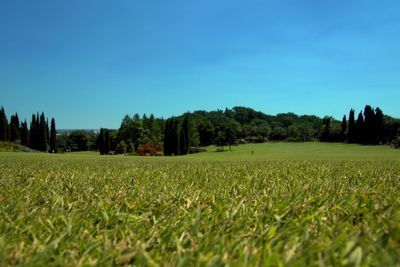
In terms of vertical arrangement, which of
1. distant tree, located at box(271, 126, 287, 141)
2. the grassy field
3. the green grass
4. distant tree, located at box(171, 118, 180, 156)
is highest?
distant tree, located at box(271, 126, 287, 141)

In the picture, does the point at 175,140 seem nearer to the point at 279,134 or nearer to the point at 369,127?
the point at 369,127

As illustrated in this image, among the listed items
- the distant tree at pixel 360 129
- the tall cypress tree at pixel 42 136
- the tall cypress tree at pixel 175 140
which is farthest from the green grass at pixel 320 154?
the tall cypress tree at pixel 42 136

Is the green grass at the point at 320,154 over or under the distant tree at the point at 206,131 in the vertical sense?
under

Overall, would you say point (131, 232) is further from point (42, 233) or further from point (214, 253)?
point (214, 253)

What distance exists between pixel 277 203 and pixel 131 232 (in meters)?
0.84

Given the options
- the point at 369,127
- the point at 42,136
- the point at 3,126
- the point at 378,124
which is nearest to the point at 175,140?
the point at 42,136

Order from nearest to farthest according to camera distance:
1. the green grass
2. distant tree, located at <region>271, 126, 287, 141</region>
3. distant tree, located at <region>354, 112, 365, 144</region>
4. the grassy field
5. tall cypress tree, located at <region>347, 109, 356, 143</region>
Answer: the grassy field, the green grass, distant tree, located at <region>354, 112, 365, 144</region>, tall cypress tree, located at <region>347, 109, 356, 143</region>, distant tree, located at <region>271, 126, 287, 141</region>

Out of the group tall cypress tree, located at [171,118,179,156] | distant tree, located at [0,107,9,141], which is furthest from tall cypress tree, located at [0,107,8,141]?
tall cypress tree, located at [171,118,179,156]

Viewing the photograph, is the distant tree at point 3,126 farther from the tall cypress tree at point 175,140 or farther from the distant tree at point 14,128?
the tall cypress tree at point 175,140

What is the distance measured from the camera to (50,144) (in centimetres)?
12369

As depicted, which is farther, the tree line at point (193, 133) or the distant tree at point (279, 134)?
the distant tree at point (279, 134)

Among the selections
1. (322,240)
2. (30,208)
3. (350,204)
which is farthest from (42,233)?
(350,204)

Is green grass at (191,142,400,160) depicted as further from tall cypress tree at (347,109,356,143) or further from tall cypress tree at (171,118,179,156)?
tall cypress tree at (347,109,356,143)

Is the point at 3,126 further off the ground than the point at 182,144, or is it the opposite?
the point at 3,126
